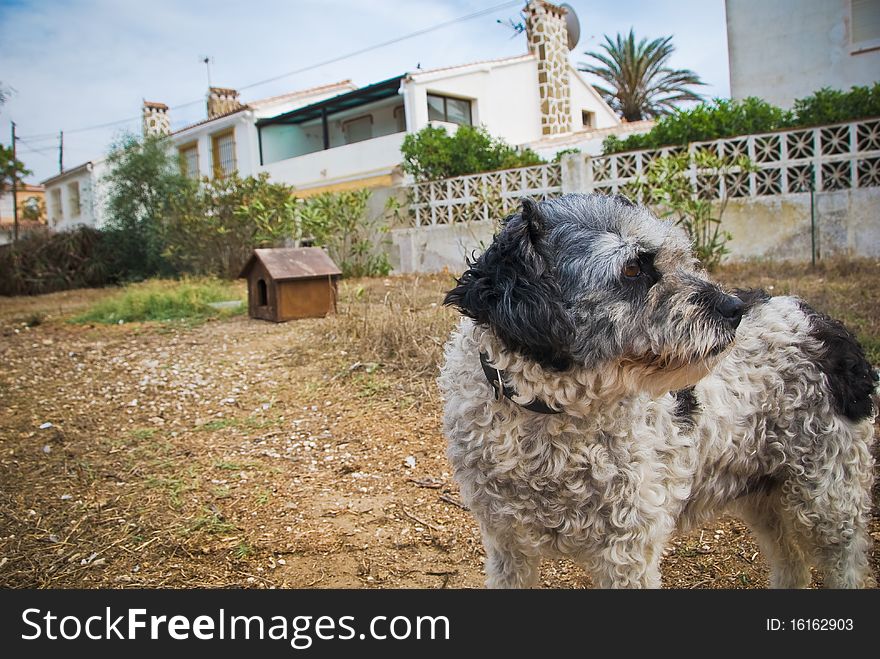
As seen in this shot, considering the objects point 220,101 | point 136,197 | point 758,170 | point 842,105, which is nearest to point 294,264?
point 758,170

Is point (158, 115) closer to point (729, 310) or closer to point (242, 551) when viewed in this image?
point (242, 551)

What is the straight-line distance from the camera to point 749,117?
1041 centimetres

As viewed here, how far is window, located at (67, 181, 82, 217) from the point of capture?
86.0ft

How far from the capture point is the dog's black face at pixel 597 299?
1787 mm

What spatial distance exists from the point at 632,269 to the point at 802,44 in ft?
29.3

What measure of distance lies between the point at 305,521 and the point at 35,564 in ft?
3.97

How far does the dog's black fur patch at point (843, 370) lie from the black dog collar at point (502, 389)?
3.46ft

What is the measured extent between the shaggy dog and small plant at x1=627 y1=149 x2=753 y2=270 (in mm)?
6520

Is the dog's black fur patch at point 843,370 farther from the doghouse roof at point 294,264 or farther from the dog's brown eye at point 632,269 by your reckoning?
the doghouse roof at point 294,264

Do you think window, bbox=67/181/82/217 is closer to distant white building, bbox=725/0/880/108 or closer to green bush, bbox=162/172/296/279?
green bush, bbox=162/172/296/279
